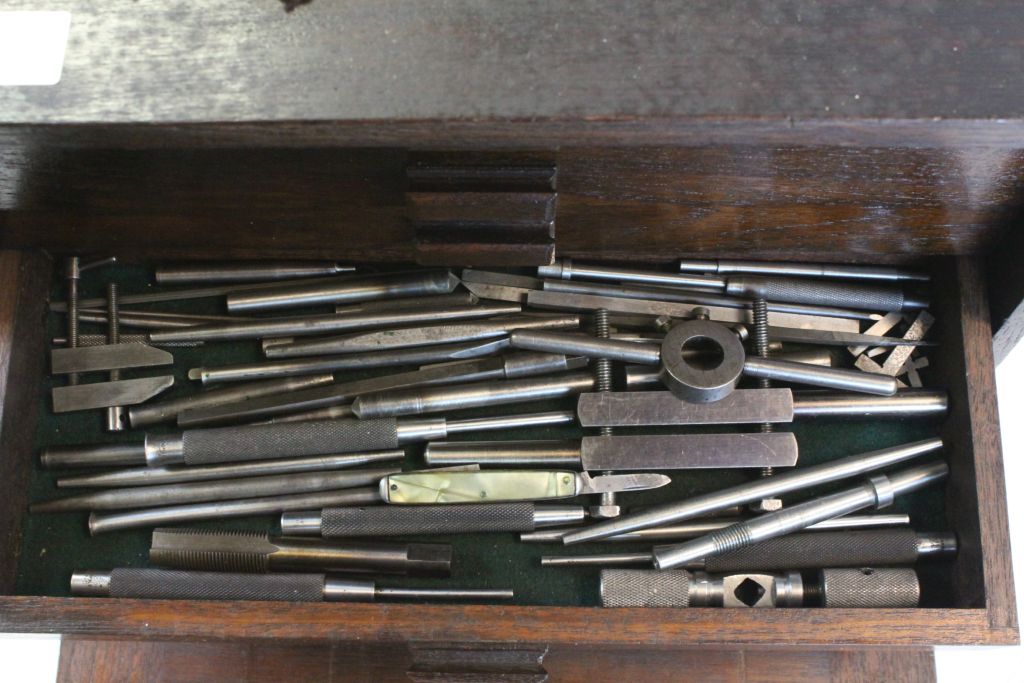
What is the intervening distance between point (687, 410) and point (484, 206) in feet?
1.41

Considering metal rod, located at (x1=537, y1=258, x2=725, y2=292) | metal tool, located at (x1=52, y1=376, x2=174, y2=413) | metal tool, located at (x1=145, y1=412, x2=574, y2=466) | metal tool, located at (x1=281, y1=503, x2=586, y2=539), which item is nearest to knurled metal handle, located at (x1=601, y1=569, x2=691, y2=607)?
metal tool, located at (x1=281, y1=503, x2=586, y2=539)

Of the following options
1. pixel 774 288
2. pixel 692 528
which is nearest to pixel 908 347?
pixel 774 288

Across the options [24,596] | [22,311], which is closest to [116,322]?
[22,311]

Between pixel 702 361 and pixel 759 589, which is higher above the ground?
pixel 702 361

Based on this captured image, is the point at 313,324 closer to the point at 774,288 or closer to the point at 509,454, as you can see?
the point at 509,454

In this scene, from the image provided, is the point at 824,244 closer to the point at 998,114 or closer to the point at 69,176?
the point at 998,114

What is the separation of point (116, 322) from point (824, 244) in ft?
3.48

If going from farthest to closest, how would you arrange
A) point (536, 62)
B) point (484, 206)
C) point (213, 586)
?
point (213, 586) → point (484, 206) → point (536, 62)

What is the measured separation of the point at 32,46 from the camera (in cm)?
134

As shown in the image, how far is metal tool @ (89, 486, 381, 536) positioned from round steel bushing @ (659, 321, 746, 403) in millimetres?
460

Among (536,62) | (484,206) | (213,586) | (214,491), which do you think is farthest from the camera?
(214,491)

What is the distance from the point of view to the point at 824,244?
1.60m

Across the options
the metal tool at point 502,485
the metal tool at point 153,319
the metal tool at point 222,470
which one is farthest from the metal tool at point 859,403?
the metal tool at point 153,319

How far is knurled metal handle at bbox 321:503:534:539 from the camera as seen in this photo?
1.57 metres
